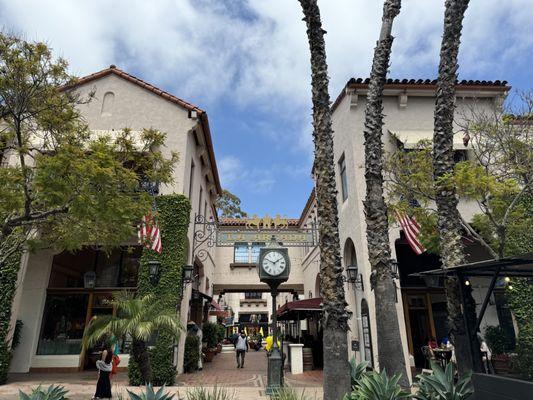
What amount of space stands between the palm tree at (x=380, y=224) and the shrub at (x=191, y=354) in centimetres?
1029

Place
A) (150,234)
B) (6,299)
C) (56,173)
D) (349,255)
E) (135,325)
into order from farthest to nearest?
(349,255) < (6,299) < (150,234) < (135,325) < (56,173)

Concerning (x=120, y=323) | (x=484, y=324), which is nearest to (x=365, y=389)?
(x=120, y=323)

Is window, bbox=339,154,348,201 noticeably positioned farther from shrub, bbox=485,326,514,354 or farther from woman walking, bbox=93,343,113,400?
woman walking, bbox=93,343,113,400

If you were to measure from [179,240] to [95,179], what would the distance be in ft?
17.1

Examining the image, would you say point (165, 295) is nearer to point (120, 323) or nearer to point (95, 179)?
point (120, 323)

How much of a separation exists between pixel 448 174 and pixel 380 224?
220 cm

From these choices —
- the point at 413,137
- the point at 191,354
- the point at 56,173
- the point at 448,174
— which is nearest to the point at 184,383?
the point at 191,354

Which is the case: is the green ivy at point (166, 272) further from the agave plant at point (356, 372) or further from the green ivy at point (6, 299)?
the agave plant at point (356, 372)

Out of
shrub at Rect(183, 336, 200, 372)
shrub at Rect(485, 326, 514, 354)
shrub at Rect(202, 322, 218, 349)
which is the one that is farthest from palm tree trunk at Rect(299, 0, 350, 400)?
shrub at Rect(202, 322, 218, 349)

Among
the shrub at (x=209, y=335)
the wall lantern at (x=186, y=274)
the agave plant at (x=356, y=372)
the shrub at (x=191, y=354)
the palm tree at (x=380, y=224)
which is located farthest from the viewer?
the shrub at (x=209, y=335)

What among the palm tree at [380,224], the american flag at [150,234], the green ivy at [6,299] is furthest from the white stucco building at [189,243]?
the palm tree at [380,224]

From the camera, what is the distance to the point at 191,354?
14.7m

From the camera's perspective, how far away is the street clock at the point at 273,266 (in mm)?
10117

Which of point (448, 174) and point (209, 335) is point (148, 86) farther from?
point (209, 335)
